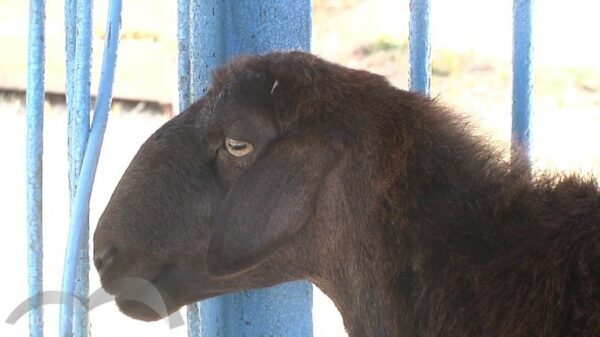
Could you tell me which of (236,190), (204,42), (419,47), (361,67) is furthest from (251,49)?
Answer: (361,67)

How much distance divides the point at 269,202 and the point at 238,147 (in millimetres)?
235

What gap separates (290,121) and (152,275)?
0.72 m

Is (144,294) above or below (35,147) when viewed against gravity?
below

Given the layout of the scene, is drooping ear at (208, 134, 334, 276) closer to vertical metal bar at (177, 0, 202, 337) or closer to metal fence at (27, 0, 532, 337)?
metal fence at (27, 0, 532, 337)

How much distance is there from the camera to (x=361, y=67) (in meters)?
11.3

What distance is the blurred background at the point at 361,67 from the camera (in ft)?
31.1

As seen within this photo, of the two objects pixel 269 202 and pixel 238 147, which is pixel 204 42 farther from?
pixel 269 202

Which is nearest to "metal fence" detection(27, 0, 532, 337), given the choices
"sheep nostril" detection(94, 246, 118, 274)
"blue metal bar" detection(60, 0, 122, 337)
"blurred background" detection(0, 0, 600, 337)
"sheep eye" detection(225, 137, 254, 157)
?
"blue metal bar" detection(60, 0, 122, 337)

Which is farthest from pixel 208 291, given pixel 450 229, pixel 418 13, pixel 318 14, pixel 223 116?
pixel 318 14

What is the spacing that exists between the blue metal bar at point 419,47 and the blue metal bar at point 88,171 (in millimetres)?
1119

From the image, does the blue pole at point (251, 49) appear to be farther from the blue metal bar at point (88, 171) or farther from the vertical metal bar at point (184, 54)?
the blue metal bar at point (88, 171)

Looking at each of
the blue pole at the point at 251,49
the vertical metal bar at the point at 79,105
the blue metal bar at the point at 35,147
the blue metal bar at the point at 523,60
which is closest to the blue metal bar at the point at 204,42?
the blue pole at the point at 251,49

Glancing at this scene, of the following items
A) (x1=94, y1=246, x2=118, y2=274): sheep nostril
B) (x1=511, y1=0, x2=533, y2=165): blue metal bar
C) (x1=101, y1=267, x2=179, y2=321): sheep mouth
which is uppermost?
(x1=511, y1=0, x2=533, y2=165): blue metal bar

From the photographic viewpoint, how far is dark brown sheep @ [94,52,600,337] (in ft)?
10.5
